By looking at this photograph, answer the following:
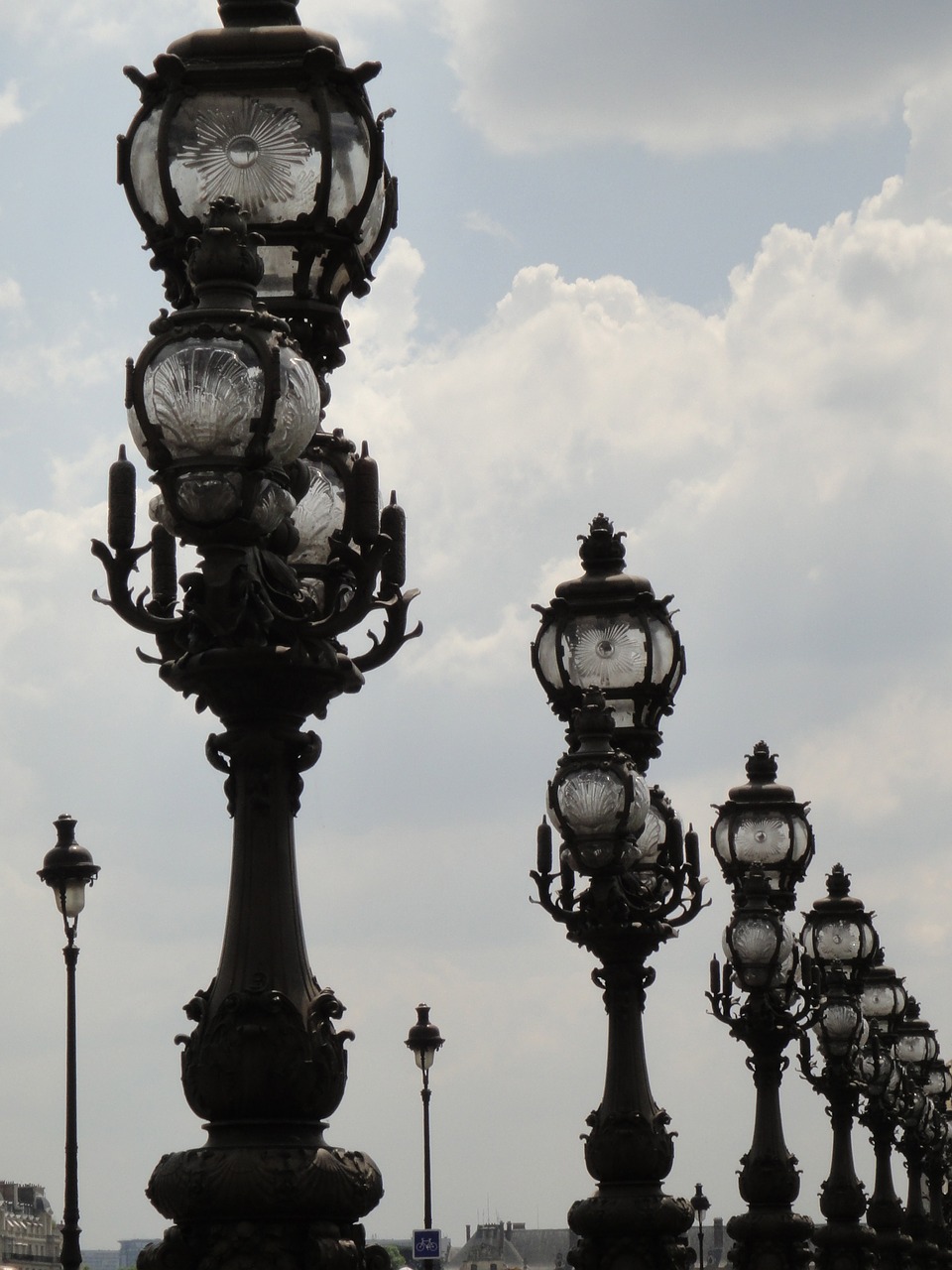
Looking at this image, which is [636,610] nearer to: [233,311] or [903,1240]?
[233,311]

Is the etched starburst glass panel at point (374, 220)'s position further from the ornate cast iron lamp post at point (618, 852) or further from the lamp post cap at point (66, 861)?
the lamp post cap at point (66, 861)

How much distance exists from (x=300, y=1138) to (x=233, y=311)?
2551 mm

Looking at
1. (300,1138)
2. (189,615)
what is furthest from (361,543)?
(300,1138)

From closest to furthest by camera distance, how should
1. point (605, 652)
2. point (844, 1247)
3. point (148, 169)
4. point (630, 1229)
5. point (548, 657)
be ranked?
point (148, 169), point (630, 1229), point (605, 652), point (548, 657), point (844, 1247)

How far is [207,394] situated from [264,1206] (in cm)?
245

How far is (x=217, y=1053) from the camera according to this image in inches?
322

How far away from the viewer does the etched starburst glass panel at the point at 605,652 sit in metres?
15.4

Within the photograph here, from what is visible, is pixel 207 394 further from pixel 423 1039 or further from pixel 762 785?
pixel 423 1039

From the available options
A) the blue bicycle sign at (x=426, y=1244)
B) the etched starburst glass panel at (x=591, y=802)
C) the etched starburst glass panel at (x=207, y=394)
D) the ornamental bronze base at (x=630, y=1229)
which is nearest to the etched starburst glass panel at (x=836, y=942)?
the ornamental bronze base at (x=630, y=1229)

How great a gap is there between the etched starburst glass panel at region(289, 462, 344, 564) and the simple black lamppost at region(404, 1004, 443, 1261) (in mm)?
30343

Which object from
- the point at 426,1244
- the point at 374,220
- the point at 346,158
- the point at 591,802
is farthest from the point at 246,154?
the point at 426,1244

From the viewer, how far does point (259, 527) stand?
334 inches

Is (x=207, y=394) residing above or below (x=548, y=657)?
below

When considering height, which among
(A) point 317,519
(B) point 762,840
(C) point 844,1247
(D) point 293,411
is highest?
(B) point 762,840
